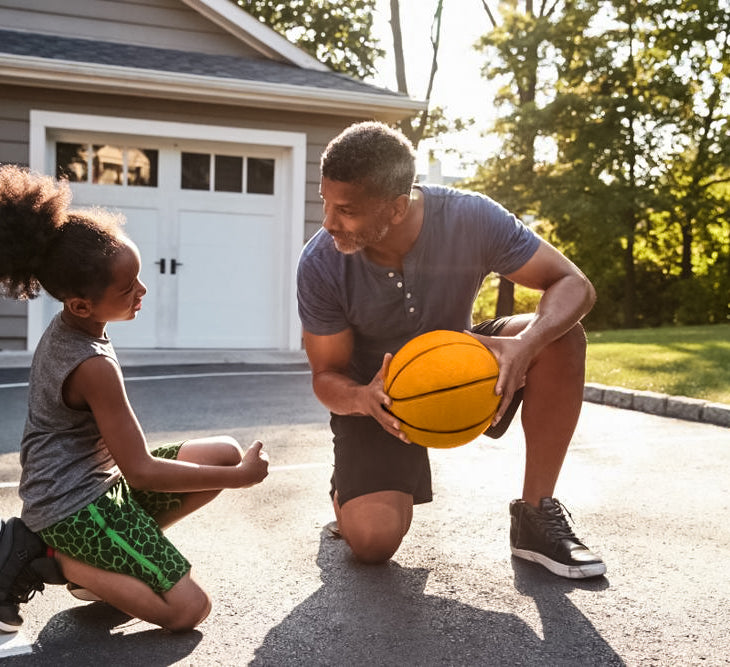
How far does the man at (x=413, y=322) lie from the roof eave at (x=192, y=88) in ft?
24.7

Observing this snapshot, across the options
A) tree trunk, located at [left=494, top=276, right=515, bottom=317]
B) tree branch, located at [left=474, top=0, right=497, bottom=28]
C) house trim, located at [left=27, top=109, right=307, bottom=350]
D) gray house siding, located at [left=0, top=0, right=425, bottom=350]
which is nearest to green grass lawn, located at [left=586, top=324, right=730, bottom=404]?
house trim, located at [left=27, top=109, right=307, bottom=350]

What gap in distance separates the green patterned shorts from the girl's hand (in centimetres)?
30

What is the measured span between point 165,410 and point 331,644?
14.3 feet

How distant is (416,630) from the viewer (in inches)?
102

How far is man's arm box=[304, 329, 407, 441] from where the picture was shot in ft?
9.48

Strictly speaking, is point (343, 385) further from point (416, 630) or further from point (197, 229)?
point (197, 229)

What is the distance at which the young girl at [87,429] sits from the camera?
2455mm

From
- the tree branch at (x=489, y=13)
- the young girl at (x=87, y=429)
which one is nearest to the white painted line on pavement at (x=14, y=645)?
the young girl at (x=87, y=429)

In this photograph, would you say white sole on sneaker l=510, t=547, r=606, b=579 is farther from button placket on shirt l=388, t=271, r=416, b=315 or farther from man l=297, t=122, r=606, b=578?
button placket on shirt l=388, t=271, r=416, b=315

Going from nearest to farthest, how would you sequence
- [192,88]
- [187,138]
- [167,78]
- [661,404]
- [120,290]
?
[120,290], [661,404], [167,78], [192,88], [187,138]

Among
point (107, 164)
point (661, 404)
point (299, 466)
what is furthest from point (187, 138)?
point (299, 466)

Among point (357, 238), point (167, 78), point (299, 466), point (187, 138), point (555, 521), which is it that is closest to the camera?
point (357, 238)

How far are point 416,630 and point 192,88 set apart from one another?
28.9 feet

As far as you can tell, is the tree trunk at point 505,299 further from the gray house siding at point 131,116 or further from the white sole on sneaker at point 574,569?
the white sole on sneaker at point 574,569
